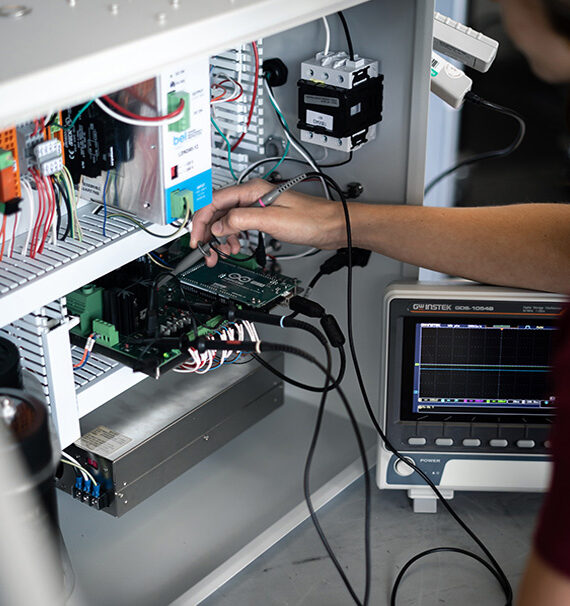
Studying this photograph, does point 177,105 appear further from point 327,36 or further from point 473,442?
point 473,442

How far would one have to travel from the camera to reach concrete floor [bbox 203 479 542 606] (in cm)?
127

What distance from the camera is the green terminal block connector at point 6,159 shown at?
93 centimetres

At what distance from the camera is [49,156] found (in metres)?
1.01

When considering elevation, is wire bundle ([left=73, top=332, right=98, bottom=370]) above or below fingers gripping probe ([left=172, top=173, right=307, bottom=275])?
below

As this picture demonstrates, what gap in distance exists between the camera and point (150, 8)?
87cm

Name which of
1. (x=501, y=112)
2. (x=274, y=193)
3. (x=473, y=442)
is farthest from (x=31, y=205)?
(x=501, y=112)

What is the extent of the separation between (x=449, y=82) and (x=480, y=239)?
0.93 ft

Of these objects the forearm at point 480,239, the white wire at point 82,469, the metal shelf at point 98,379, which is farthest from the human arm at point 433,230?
the white wire at point 82,469

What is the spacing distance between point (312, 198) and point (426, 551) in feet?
1.91

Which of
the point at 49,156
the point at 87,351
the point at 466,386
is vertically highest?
the point at 49,156

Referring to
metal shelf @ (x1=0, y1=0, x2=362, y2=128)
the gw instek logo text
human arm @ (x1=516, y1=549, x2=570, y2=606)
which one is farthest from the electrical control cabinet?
human arm @ (x1=516, y1=549, x2=570, y2=606)

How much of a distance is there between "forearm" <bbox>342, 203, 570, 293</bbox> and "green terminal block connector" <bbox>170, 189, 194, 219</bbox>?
0.32 meters

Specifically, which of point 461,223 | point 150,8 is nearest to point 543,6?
point 150,8

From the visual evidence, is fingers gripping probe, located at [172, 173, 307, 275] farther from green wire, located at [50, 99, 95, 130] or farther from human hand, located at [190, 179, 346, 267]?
green wire, located at [50, 99, 95, 130]
